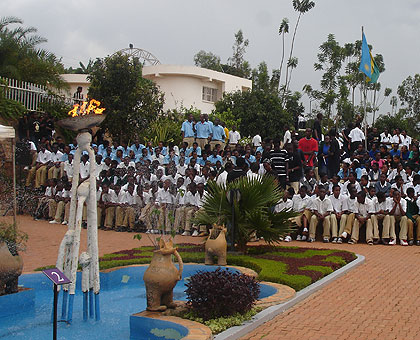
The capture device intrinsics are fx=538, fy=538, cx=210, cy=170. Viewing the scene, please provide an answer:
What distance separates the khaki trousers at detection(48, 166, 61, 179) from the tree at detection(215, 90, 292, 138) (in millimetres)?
13729

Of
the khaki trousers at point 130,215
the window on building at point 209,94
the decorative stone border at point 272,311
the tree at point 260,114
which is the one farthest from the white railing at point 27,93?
the decorative stone border at point 272,311

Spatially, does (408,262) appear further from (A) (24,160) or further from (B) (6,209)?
(A) (24,160)

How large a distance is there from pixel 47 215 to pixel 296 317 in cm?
1359

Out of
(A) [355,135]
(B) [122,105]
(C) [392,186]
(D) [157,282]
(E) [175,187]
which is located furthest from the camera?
(B) [122,105]

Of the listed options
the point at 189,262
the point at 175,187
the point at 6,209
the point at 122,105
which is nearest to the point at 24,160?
the point at 6,209

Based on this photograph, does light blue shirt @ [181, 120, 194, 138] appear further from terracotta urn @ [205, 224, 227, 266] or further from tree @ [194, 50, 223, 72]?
tree @ [194, 50, 223, 72]

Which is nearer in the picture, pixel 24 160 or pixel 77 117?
pixel 77 117

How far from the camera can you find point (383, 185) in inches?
620

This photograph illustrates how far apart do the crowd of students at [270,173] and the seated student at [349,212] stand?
0.03 metres

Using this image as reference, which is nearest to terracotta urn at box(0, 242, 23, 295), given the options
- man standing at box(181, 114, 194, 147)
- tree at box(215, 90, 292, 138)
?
man standing at box(181, 114, 194, 147)

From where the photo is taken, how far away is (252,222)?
11680 mm

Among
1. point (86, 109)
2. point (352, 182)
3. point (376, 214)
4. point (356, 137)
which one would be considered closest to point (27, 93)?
point (356, 137)

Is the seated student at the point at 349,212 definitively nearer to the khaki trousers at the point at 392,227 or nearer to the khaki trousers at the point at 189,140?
the khaki trousers at the point at 392,227

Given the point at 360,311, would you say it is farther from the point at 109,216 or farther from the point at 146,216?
the point at 109,216
